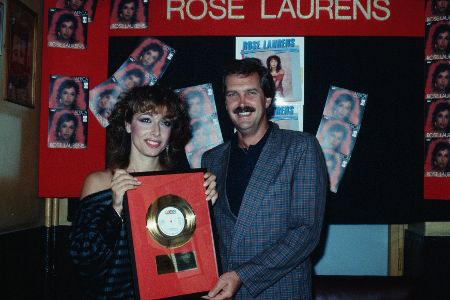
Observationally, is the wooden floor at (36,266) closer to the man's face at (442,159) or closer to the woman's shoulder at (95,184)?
the woman's shoulder at (95,184)

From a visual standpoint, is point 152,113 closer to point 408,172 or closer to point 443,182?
point 408,172

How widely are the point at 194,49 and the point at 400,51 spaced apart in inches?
56.8

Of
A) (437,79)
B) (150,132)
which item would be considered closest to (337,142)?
(437,79)

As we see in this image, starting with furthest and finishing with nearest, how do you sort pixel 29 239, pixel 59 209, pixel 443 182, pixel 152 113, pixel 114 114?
pixel 59 209
pixel 443 182
pixel 29 239
pixel 114 114
pixel 152 113

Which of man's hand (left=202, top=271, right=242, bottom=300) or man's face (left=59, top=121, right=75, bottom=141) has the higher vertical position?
→ man's face (left=59, top=121, right=75, bottom=141)

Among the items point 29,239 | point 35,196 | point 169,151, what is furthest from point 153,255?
point 35,196

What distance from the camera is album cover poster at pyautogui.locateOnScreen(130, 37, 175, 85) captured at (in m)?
3.09

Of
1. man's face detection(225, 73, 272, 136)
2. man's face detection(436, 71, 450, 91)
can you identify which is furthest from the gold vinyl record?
man's face detection(436, 71, 450, 91)

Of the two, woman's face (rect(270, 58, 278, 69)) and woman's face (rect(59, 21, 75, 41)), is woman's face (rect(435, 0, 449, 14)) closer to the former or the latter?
woman's face (rect(270, 58, 278, 69))

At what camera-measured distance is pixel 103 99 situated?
3.09 meters

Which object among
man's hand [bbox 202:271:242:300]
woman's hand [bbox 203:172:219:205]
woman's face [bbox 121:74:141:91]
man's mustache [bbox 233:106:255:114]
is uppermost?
woman's face [bbox 121:74:141:91]

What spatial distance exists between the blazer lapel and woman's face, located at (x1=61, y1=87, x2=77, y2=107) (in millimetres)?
1673

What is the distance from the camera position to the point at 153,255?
5.66ft

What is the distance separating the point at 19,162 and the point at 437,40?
2.90 meters
